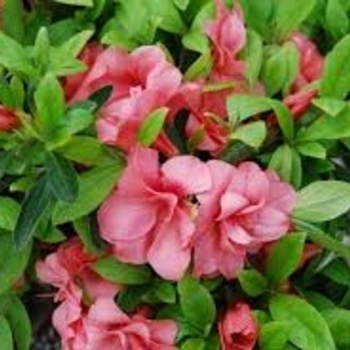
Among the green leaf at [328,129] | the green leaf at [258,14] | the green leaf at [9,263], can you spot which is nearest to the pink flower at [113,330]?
the green leaf at [9,263]

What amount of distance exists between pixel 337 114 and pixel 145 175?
278 millimetres

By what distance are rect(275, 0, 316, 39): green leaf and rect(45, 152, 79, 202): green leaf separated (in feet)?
1.31

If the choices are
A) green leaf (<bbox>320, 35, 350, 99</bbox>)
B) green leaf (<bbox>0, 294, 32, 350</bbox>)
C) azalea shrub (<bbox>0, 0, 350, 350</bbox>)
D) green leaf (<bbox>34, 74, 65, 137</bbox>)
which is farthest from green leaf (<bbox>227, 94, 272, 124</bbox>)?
green leaf (<bbox>0, 294, 32, 350</bbox>)

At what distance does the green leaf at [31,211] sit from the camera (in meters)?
1.10

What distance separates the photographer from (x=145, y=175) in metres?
1.11

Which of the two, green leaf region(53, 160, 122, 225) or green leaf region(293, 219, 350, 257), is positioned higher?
green leaf region(53, 160, 122, 225)

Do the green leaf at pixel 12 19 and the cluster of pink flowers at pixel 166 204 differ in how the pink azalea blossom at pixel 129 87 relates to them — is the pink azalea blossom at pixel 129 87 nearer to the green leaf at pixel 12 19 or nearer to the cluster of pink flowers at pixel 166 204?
the cluster of pink flowers at pixel 166 204

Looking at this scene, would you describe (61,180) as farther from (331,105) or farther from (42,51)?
(331,105)

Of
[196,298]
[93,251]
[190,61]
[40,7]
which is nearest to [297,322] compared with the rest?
[196,298]

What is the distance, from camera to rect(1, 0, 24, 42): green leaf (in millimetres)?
1284

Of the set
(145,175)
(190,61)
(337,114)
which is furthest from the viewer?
(190,61)

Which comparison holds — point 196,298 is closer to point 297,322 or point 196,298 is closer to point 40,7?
point 297,322

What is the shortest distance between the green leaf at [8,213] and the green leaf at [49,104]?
4.6 inches

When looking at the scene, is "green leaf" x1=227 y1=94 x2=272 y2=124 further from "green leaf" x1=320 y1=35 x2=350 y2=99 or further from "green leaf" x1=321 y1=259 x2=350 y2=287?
"green leaf" x1=321 y1=259 x2=350 y2=287
